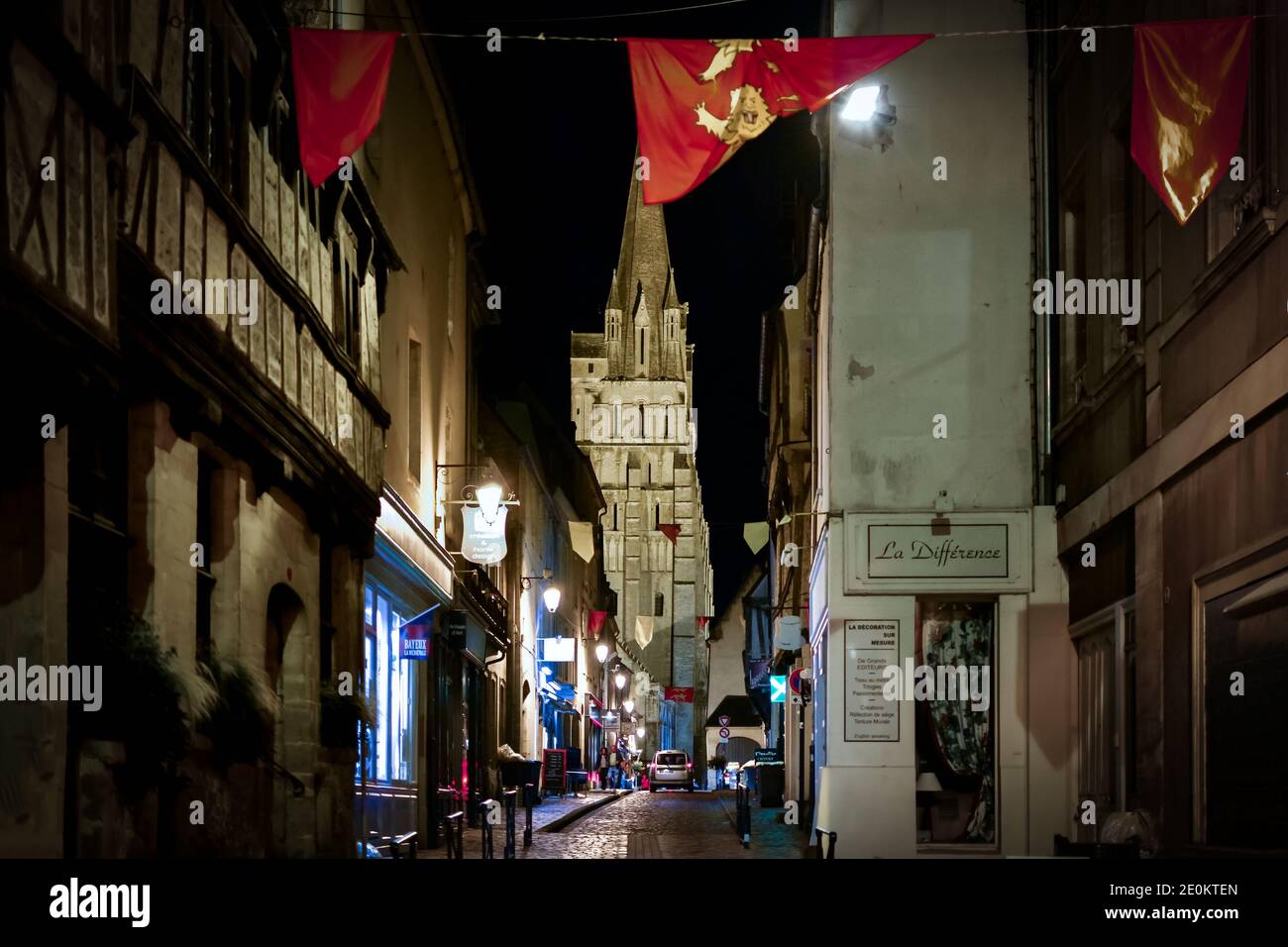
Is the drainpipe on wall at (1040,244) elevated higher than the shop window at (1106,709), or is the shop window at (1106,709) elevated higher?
the drainpipe on wall at (1040,244)

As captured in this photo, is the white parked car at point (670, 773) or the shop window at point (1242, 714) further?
the white parked car at point (670, 773)

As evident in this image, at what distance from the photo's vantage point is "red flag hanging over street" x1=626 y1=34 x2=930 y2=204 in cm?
1263

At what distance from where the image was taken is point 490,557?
1021 inches

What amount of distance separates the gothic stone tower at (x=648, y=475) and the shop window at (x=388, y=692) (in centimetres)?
10467

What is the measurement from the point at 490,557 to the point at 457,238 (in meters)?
6.96

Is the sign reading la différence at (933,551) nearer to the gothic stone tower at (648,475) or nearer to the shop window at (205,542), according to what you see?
the shop window at (205,542)

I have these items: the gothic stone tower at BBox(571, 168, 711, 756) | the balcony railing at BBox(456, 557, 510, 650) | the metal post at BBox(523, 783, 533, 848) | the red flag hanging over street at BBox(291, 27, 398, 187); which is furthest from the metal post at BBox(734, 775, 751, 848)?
the gothic stone tower at BBox(571, 168, 711, 756)

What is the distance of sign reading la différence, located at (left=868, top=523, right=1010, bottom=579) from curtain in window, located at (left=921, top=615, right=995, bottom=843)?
76 centimetres

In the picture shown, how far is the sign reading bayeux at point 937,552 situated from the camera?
18109 mm

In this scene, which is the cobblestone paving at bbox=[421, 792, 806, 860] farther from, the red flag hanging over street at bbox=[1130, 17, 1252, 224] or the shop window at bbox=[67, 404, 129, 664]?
the red flag hanging over street at bbox=[1130, 17, 1252, 224]

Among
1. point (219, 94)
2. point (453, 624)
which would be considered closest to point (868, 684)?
point (219, 94)

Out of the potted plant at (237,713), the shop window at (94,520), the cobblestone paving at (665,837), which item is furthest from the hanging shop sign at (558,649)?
the shop window at (94,520)
